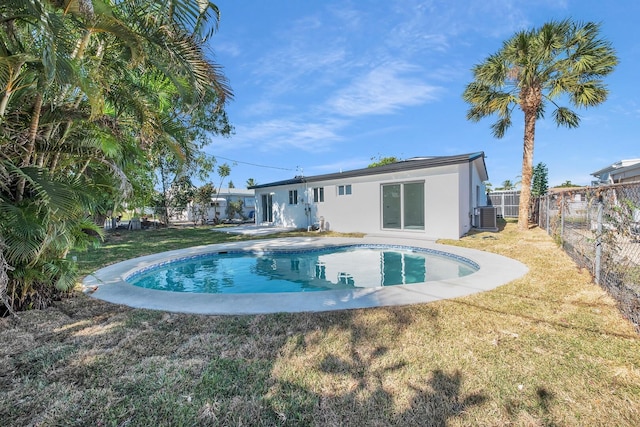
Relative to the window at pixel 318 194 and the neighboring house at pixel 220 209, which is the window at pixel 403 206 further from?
the neighboring house at pixel 220 209

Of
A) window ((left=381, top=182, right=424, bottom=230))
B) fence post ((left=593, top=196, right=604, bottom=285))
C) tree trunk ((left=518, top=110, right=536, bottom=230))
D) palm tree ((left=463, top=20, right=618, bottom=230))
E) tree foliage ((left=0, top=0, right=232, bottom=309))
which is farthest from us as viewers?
window ((left=381, top=182, right=424, bottom=230))

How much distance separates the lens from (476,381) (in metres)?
2.50

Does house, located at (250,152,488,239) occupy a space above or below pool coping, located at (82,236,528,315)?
above

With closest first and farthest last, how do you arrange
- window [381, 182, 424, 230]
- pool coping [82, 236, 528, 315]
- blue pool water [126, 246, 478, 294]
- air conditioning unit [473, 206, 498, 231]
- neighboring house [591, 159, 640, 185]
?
pool coping [82, 236, 528, 315] → blue pool water [126, 246, 478, 294] → window [381, 182, 424, 230] → neighboring house [591, 159, 640, 185] → air conditioning unit [473, 206, 498, 231]

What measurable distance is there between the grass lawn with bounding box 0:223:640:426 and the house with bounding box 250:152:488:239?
7802 mm

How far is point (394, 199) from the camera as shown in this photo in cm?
1359

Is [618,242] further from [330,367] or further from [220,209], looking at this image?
[220,209]

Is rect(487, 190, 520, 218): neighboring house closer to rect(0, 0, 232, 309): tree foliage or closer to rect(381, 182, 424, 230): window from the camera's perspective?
rect(381, 182, 424, 230): window

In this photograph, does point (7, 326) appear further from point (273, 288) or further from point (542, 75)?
point (542, 75)

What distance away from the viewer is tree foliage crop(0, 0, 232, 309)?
312 centimetres

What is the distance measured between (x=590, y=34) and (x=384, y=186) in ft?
30.4

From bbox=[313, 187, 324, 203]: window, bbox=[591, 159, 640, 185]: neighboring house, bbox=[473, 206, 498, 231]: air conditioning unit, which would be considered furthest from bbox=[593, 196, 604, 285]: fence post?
bbox=[313, 187, 324, 203]: window

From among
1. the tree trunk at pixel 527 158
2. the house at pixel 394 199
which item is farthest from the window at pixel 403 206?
the tree trunk at pixel 527 158

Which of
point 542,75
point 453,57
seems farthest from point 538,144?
point 453,57
